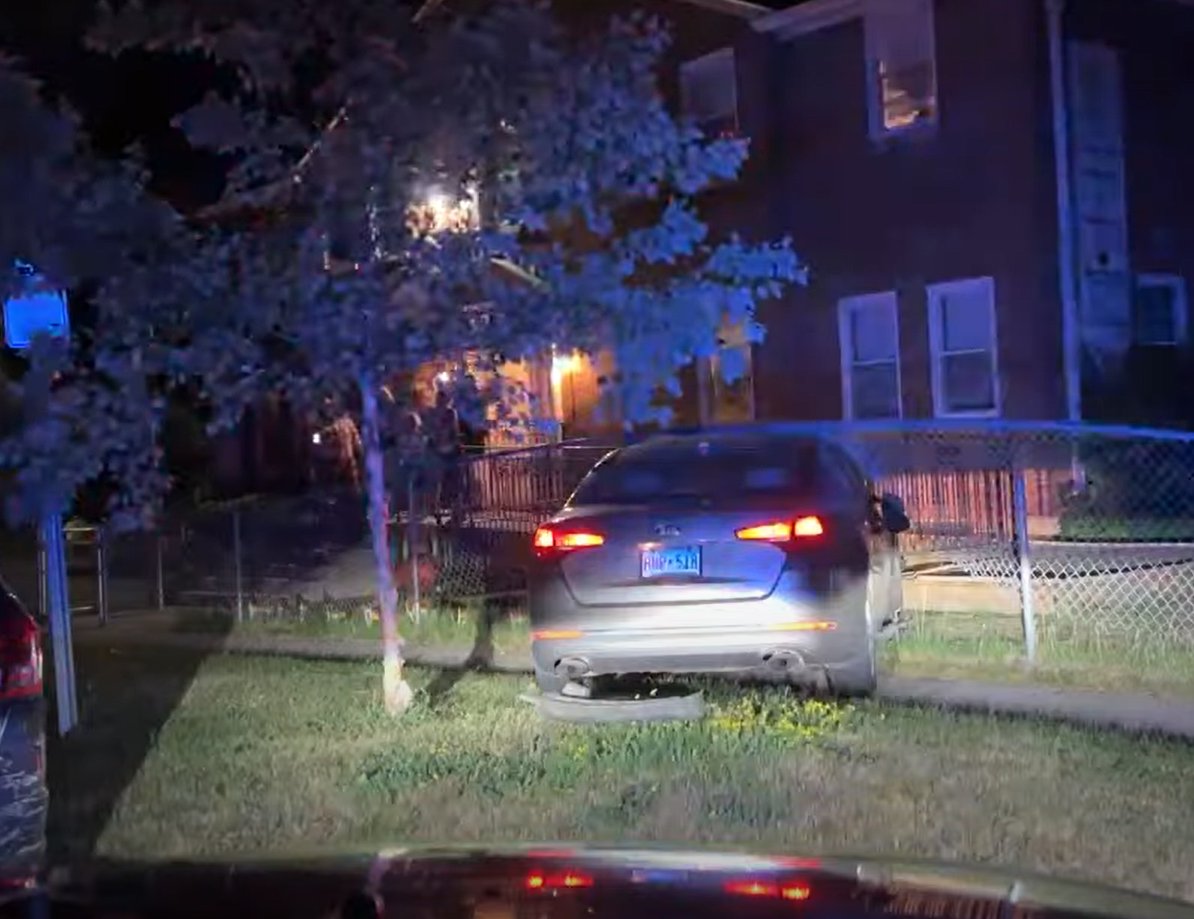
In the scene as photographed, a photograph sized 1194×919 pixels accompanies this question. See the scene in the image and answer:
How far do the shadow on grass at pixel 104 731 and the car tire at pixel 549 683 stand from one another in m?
2.07

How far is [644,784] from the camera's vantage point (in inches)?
290

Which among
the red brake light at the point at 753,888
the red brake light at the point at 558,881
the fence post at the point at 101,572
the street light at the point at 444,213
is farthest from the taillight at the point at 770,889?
the fence post at the point at 101,572

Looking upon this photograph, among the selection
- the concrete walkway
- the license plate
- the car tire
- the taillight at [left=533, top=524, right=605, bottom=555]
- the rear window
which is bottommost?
the concrete walkway

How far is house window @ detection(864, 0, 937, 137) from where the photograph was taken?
17297mm

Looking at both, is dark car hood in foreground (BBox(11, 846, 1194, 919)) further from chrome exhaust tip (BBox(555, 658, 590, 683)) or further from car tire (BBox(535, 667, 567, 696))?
car tire (BBox(535, 667, 567, 696))

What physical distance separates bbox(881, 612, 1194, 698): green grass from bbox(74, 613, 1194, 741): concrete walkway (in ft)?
0.86

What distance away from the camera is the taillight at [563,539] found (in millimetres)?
8648

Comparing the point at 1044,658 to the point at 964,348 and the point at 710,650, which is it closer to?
the point at 710,650

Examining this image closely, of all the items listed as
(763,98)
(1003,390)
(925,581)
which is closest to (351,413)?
(925,581)

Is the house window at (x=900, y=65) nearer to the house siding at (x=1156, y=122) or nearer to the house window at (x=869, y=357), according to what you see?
the house siding at (x=1156, y=122)

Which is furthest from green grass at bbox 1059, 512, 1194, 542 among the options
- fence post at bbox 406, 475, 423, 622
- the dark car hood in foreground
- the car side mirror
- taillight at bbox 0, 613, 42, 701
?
the dark car hood in foreground

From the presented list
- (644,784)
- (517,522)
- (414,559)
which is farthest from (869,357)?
(644,784)

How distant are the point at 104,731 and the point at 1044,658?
557cm

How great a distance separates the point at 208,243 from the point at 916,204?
10375mm
